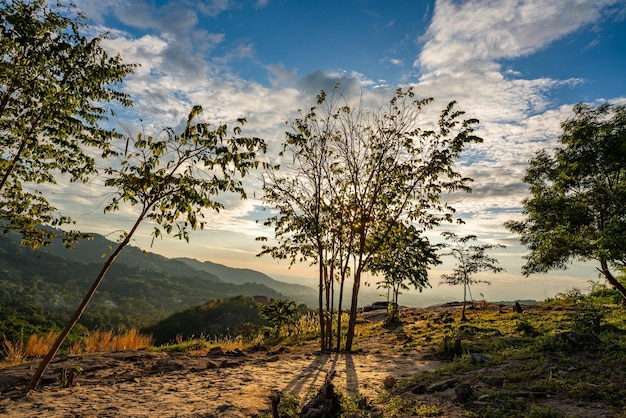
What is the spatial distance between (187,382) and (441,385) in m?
5.59

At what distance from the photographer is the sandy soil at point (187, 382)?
18.5ft

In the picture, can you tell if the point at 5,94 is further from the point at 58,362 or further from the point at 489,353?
the point at 489,353

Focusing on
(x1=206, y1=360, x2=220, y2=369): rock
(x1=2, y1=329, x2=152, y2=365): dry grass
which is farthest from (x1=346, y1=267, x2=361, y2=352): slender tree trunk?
(x1=2, y1=329, x2=152, y2=365): dry grass

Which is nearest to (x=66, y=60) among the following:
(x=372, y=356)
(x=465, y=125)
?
(x=465, y=125)

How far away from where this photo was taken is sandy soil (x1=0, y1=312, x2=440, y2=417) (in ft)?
18.5

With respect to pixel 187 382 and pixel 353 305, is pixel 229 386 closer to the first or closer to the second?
pixel 187 382

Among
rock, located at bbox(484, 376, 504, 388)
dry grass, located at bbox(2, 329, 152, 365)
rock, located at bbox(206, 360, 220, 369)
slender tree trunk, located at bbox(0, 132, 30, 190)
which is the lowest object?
dry grass, located at bbox(2, 329, 152, 365)

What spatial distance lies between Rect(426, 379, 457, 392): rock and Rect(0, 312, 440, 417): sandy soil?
1.14m

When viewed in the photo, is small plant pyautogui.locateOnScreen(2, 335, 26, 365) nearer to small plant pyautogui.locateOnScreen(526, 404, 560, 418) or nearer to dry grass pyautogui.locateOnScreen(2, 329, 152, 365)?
dry grass pyautogui.locateOnScreen(2, 329, 152, 365)

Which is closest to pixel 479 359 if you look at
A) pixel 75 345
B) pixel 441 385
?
pixel 441 385

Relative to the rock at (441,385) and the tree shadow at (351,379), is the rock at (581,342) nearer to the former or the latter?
the rock at (441,385)

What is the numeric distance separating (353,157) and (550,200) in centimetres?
1300

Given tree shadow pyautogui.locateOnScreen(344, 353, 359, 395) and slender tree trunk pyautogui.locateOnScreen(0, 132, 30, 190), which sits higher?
slender tree trunk pyautogui.locateOnScreen(0, 132, 30, 190)

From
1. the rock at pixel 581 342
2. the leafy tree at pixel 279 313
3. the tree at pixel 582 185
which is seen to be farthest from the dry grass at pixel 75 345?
the tree at pixel 582 185
